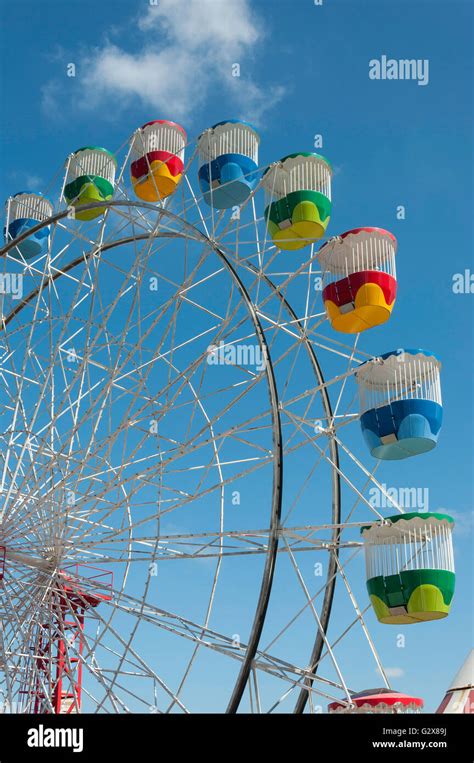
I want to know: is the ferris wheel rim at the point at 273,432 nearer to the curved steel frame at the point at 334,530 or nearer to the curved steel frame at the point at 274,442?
the curved steel frame at the point at 274,442

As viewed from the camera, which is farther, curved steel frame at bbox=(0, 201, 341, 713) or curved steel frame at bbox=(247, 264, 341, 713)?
curved steel frame at bbox=(247, 264, 341, 713)

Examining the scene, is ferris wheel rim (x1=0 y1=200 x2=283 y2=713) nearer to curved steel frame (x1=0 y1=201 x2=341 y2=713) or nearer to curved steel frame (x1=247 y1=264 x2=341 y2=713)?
curved steel frame (x1=0 y1=201 x2=341 y2=713)

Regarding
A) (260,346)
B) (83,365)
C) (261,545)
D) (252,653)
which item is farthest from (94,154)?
(252,653)

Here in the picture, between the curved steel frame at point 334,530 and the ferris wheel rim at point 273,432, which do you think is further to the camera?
the curved steel frame at point 334,530

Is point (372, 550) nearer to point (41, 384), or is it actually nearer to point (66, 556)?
point (66, 556)

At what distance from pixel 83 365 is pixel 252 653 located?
6.63 meters

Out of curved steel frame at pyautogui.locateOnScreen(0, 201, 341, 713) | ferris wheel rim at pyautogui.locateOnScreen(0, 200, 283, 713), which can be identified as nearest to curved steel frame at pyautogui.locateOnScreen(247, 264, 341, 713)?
curved steel frame at pyautogui.locateOnScreen(0, 201, 341, 713)

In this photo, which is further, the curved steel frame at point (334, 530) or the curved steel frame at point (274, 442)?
the curved steel frame at point (334, 530)

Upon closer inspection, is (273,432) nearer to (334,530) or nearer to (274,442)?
(274,442)

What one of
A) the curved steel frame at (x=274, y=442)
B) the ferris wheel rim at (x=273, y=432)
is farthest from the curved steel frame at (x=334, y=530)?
the ferris wheel rim at (x=273, y=432)

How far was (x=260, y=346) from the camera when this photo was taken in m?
11.8

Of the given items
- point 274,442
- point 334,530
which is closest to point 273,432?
point 274,442

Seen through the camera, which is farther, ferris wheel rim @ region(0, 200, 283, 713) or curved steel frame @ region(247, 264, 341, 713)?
curved steel frame @ region(247, 264, 341, 713)
